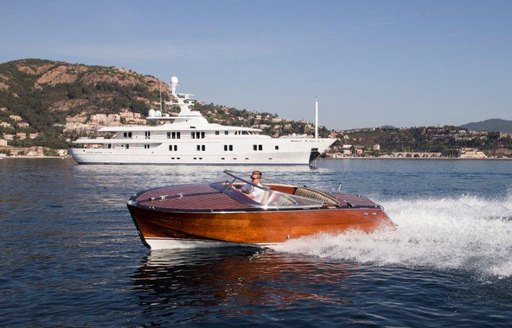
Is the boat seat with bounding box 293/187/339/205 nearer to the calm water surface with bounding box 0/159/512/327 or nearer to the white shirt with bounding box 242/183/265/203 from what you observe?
the calm water surface with bounding box 0/159/512/327

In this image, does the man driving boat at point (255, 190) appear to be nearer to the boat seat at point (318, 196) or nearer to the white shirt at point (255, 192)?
the white shirt at point (255, 192)

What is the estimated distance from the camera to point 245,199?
13250 millimetres

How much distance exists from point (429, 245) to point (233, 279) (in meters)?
5.38

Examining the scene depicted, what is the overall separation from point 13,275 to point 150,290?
3.18m

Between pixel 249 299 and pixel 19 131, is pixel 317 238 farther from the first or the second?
pixel 19 131

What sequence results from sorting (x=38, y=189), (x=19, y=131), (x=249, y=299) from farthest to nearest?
1. (x=19, y=131)
2. (x=38, y=189)
3. (x=249, y=299)

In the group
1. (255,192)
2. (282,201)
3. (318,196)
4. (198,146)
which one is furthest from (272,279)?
(198,146)

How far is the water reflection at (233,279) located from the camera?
363 inches

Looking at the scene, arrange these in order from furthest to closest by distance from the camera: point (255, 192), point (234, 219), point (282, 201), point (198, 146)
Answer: point (198, 146) → point (255, 192) → point (282, 201) → point (234, 219)

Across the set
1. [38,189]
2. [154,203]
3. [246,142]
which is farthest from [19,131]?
[154,203]

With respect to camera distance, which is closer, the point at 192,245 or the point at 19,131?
the point at 192,245

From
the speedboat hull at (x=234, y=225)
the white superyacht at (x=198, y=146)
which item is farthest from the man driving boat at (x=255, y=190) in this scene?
the white superyacht at (x=198, y=146)

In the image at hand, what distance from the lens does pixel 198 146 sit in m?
67.2

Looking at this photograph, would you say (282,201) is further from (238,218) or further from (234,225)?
(234,225)
